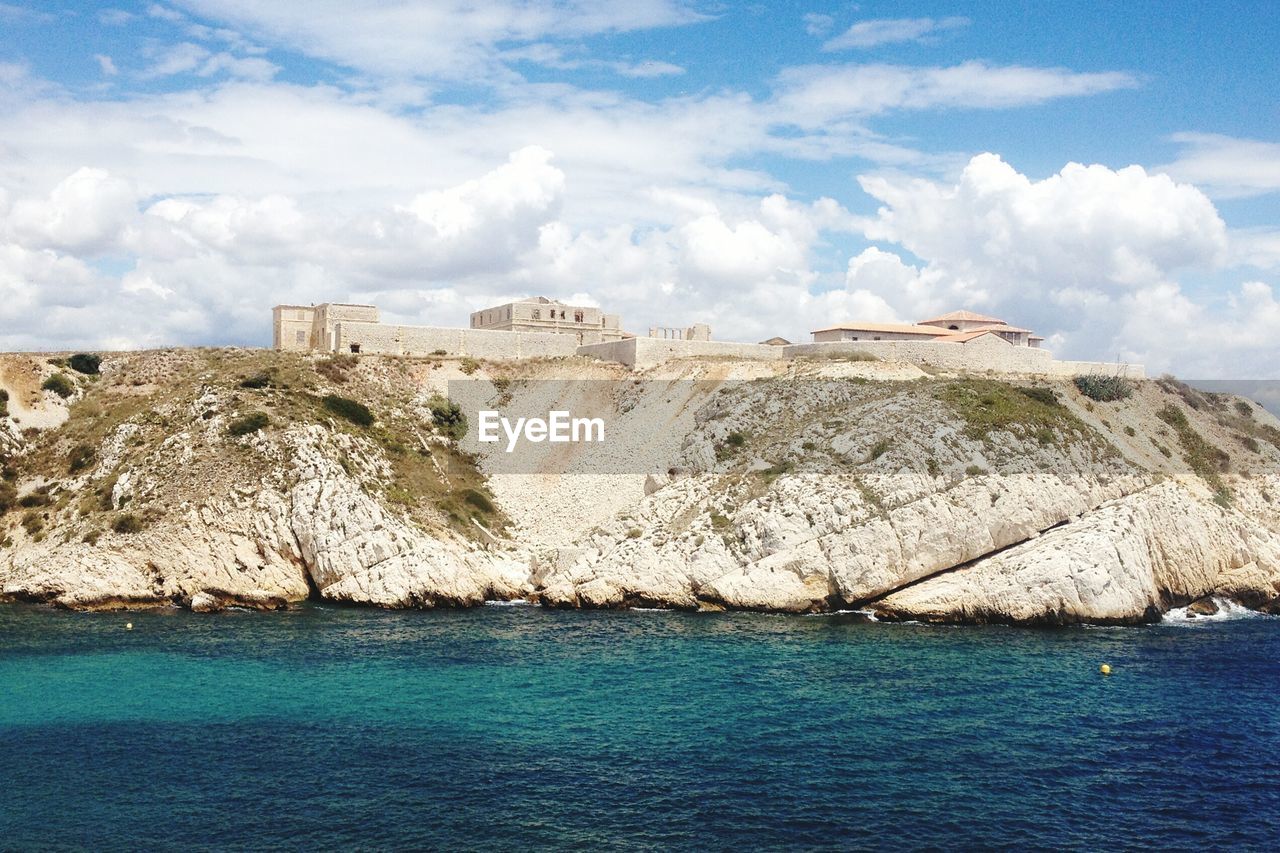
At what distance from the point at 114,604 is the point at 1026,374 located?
67.8 m

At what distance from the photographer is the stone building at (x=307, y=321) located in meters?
90.4

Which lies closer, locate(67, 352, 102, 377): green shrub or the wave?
the wave

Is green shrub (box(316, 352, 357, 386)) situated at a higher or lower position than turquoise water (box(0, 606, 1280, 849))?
higher

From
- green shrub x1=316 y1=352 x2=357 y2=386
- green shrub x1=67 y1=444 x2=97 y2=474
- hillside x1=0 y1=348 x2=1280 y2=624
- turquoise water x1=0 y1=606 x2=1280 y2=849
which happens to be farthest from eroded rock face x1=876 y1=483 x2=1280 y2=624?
green shrub x1=67 y1=444 x2=97 y2=474

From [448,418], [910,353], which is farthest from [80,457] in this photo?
[910,353]

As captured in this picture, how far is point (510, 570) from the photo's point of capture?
64250mm

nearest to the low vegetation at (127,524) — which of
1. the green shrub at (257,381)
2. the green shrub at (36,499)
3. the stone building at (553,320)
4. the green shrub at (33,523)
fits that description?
the green shrub at (33,523)

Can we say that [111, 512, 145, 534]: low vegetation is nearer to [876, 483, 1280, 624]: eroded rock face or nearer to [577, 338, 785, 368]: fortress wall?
[577, 338, 785, 368]: fortress wall

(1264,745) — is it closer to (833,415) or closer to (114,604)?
(833,415)

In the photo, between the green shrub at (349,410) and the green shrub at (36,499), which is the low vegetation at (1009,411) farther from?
the green shrub at (36,499)

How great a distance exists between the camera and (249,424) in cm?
6725

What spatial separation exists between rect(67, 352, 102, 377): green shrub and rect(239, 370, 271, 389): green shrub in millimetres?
13546

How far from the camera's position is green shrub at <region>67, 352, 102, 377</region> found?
77438mm

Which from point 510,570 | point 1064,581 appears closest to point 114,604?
point 510,570
